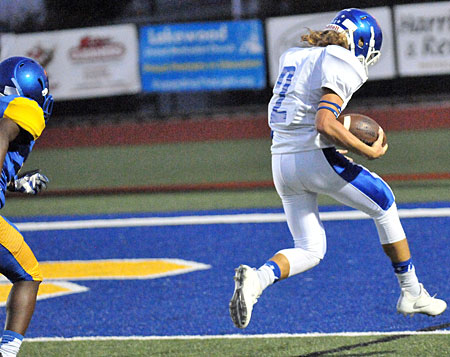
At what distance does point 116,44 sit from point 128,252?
259 inches

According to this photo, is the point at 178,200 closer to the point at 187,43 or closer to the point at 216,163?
the point at 216,163

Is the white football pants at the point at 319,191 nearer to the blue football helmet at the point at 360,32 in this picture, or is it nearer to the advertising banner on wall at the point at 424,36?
the blue football helmet at the point at 360,32

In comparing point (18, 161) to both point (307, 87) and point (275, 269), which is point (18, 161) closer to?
point (275, 269)

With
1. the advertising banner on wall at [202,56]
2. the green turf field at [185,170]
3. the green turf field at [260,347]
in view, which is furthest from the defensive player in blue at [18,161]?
the advertising banner on wall at [202,56]

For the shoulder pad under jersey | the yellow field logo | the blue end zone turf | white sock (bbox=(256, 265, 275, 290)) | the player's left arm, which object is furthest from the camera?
the yellow field logo

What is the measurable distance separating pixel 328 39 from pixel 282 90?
0.35 meters

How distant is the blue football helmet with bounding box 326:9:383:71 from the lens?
4516 mm

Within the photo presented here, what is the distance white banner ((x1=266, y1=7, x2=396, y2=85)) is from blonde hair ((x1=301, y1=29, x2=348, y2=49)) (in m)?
8.82

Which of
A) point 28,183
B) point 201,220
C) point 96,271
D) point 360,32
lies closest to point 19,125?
point 28,183

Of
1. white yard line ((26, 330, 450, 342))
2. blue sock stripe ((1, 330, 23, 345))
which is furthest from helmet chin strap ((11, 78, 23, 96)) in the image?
white yard line ((26, 330, 450, 342))

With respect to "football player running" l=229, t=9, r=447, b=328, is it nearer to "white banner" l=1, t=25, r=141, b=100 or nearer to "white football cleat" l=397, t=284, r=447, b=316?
"white football cleat" l=397, t=284, r=447, b=316

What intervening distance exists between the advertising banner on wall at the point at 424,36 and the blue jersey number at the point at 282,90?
913cm

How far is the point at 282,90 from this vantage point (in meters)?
4.52

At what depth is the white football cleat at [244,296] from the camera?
412cm
